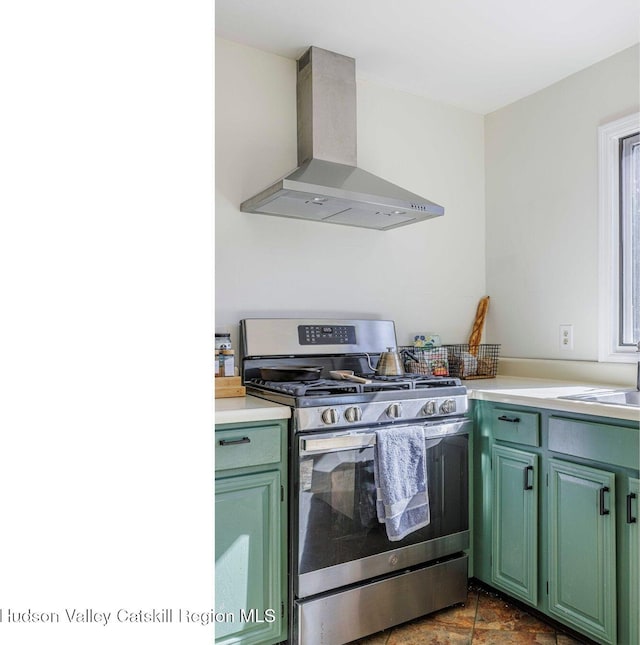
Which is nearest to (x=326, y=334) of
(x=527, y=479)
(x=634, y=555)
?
(x=527, y=479)

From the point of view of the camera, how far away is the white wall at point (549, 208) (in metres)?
2.41

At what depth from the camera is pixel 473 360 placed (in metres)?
2.62

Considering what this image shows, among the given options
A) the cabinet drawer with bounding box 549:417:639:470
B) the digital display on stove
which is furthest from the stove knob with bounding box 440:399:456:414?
the digital display on stove

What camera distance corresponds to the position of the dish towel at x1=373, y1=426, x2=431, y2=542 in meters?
1.81

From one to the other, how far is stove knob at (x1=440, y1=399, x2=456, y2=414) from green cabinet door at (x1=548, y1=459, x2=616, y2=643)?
393mm

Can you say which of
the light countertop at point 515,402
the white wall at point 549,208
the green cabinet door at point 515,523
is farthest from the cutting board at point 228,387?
the white wall at point 549,208

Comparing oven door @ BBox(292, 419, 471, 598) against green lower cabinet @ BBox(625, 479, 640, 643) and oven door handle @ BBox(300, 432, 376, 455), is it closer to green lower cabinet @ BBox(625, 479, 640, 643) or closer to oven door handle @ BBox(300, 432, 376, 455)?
oven door handle @ BBox(300, 432, 376, 455)

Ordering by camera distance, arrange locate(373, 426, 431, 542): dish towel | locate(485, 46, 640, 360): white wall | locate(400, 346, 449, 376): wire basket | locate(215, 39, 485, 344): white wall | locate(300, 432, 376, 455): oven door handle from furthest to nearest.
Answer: locate(400, 346, 449, 376): wire basket
locate(485, 46, 640, 360): white wall
locate(215, 39, 485, 344): white wall
locate(373, 426, 431, 542): dish towel
locate(300, 432, 376, 455): oven door handle

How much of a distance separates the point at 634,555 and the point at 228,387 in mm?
1467

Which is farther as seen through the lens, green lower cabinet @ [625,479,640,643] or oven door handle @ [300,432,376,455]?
oven door handle @ [300,432,376,455]

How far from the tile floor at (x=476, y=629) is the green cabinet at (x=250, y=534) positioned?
416mm

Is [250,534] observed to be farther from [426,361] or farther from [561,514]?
[426,361]
